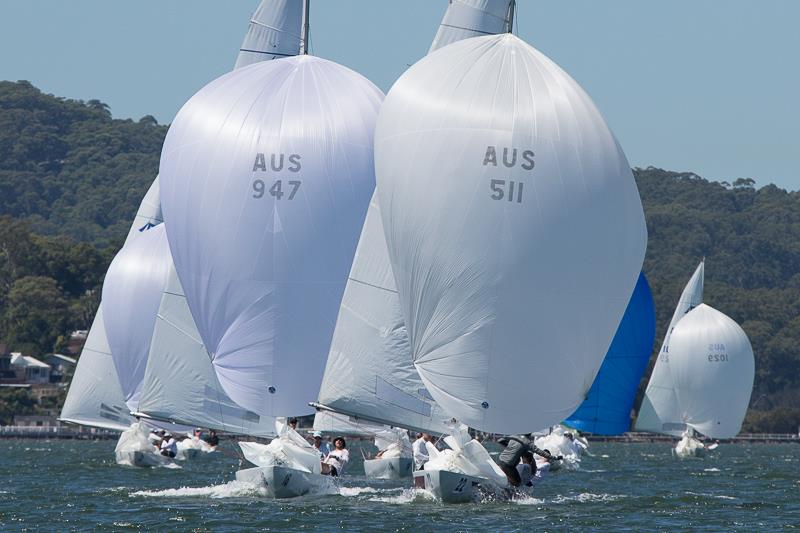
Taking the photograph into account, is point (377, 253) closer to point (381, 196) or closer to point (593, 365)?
point (381, 196)

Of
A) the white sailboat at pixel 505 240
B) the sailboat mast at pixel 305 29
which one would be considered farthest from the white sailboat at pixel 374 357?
the sailboat mast at pixel 305 29

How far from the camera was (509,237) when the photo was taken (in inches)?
1156

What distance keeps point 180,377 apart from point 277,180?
21.5ft

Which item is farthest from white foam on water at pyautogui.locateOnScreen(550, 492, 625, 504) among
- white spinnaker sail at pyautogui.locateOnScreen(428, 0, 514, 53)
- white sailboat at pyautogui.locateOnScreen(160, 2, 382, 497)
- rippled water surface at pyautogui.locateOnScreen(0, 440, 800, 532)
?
white spinnaker sail at pyautogui.locateOnScreen(428, 0, 514, 53)

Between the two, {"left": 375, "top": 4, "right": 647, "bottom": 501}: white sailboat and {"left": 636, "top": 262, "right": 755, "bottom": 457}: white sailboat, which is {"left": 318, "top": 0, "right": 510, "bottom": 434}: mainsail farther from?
{"left": 636, "top": 262, "right": 755, "bottom": 457}: white sailboat

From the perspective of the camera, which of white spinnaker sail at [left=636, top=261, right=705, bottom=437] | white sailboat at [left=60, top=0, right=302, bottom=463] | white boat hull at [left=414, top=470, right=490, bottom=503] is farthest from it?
white spinnaker sail at [left=636, top=261, right=705, bottom=437]

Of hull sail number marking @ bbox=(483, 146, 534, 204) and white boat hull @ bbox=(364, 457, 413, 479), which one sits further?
white boat hull @ bbox=(364, 457, 413, 479)

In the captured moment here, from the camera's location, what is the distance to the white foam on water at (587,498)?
3403 centimetres

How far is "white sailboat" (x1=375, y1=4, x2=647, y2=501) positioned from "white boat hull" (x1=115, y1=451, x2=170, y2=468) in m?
20.9

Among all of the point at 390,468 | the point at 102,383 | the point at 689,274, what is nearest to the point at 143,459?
the point at 102,383

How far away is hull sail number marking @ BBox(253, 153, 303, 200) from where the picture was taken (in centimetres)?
3409

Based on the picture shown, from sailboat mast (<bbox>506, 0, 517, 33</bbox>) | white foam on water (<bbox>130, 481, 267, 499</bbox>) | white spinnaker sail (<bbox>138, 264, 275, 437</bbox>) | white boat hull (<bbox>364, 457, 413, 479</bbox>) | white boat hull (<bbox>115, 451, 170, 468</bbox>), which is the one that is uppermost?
sailboat mast (<bbox>506, 0, 517, 33</bbox>)

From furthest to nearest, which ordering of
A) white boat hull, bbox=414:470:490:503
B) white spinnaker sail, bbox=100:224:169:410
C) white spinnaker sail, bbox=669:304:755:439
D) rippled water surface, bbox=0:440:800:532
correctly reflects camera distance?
white spinnaker sail, bbox=669:304:755:439 < white spinnaker sail, bbox=100:224:169:410 < white boat hull, bbox=414:470:490:503 < rippled water surface, bbox=0:440:800:532

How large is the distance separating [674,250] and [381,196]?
489 ft
